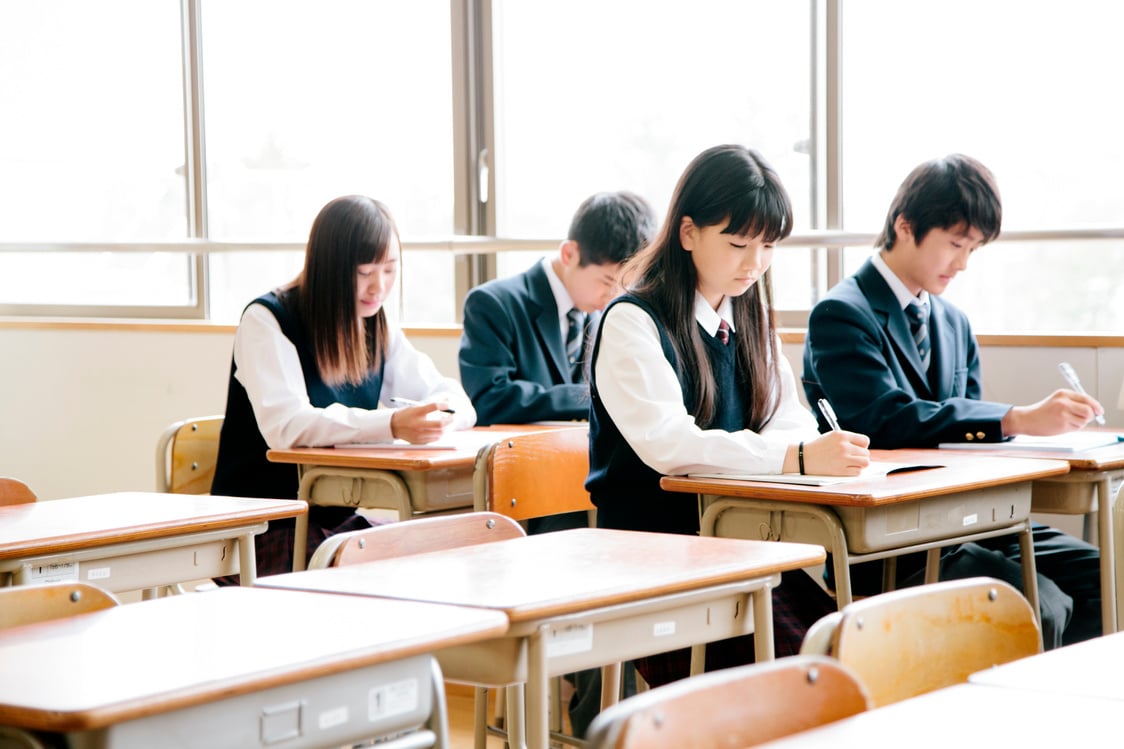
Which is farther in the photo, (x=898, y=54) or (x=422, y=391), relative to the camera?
(x=898, y=54)

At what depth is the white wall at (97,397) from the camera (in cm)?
509

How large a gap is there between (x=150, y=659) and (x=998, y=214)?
2.29 m

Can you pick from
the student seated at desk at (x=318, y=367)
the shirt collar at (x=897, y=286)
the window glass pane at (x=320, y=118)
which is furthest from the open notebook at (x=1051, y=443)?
the window glass pane at (x=320, y=118)

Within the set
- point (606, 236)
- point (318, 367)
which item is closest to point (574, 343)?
point (606, 236)

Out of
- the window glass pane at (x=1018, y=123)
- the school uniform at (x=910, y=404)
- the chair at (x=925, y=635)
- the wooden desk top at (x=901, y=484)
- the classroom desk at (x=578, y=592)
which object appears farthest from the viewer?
the window glass pane at (x=1018, y=123)

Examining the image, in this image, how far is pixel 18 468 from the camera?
558 centimetres

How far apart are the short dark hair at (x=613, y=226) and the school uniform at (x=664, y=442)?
821mm

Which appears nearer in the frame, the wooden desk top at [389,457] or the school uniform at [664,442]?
the school uniform at [664,442]

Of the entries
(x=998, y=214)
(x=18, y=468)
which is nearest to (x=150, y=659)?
(x=998, y=214)

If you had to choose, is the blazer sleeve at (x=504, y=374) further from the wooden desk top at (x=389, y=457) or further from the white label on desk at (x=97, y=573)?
the white label on desk at (x=97, y=573)

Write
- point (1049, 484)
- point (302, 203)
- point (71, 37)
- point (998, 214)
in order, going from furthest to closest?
1. point (71, 37)
2. point (302, 203)
3. point (998, 214)
4. point (1049, 484)

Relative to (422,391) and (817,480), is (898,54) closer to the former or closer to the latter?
(422,391)

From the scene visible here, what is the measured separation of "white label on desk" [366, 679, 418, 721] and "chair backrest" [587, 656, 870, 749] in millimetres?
357

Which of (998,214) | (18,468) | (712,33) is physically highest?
(712,33)
